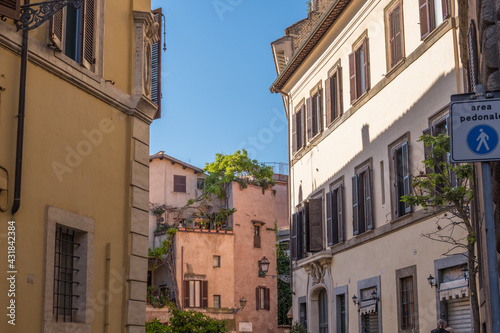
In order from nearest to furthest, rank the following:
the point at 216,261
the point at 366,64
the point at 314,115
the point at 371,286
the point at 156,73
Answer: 1. the point at 156,73
2. the point at 371,286
3. the point at 366,64
4. the point at 314,115
5. the point at 216,261

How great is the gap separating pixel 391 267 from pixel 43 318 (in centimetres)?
1123

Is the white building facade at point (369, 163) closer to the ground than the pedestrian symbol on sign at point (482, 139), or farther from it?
farther from it

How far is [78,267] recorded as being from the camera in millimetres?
11312

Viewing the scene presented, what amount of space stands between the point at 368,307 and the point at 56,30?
12734 millimetres

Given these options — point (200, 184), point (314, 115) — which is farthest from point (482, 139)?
point (200, 184)

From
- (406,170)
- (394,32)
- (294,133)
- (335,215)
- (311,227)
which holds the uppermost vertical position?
(394,32)

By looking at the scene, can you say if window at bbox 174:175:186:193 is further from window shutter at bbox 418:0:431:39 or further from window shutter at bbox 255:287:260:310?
window shutter at bbox 418:0:431:39

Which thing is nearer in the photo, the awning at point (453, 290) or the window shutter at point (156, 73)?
the window shutter at point (156, 73)

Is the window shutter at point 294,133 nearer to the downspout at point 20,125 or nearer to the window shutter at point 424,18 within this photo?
the window shutter at point 424,18

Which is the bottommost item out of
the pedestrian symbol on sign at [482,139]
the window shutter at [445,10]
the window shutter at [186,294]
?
the pedestrian symbol on sign at [482,139]

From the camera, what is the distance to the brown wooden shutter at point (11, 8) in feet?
31.3

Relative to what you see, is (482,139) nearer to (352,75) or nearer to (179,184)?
(352,75)

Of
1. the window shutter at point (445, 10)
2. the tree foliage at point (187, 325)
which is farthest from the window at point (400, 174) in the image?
the tree foliage at point (187, 325)

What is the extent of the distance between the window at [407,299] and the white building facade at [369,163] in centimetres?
3
